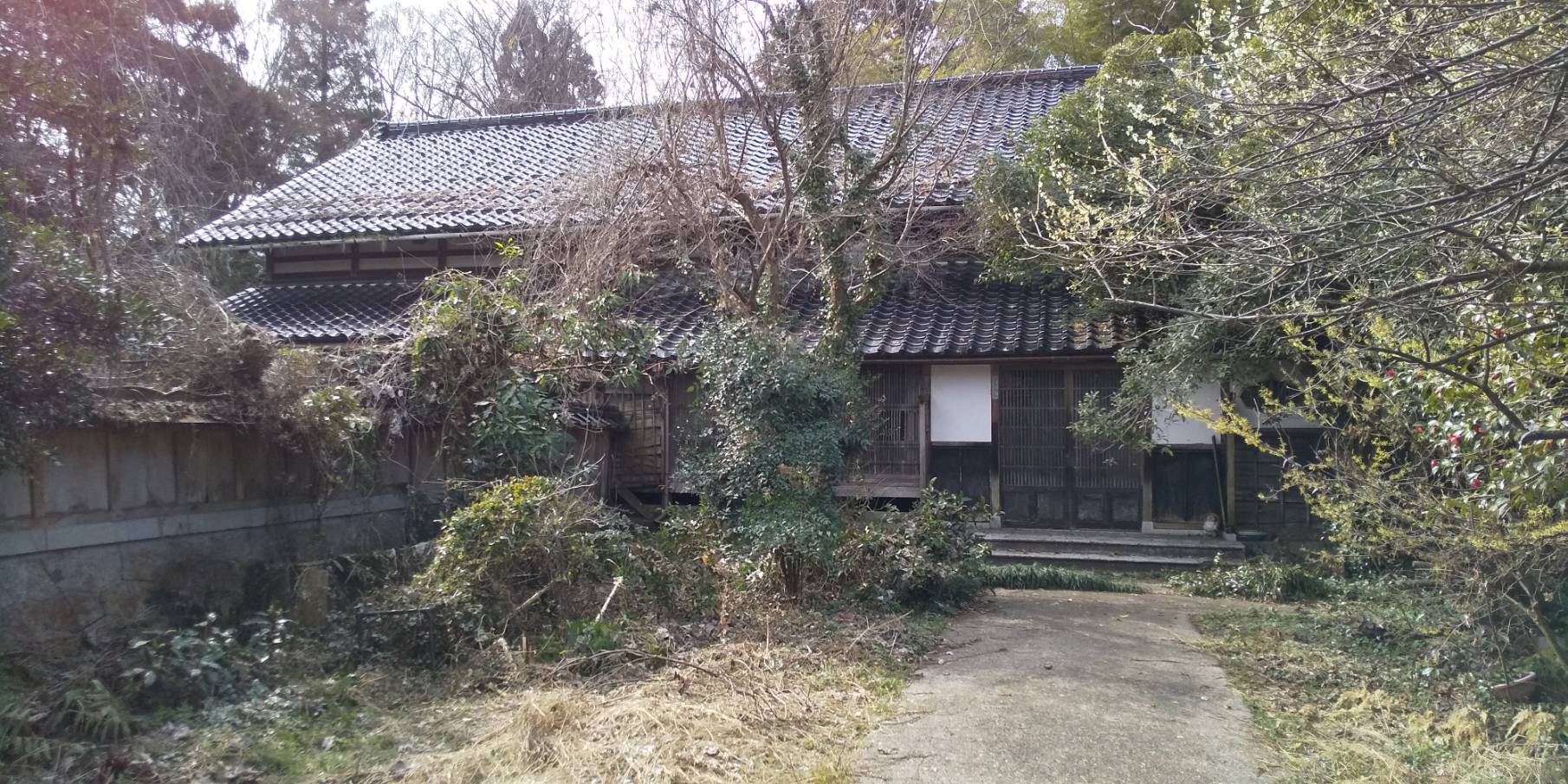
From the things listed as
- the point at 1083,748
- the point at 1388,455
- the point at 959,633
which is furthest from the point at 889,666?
the point at 1388,455

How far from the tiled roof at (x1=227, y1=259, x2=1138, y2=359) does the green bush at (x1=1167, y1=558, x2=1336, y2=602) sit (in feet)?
8.25

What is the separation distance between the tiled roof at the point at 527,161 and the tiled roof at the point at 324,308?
0.88 m

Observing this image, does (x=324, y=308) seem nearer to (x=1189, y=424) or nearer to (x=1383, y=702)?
(x=1189, y=424)

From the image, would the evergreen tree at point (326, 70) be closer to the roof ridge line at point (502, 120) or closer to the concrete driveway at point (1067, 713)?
the roof ridge line at point (502, 120)

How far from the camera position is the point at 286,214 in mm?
15148

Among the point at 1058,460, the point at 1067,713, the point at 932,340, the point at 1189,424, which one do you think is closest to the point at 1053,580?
the point at 1058,460

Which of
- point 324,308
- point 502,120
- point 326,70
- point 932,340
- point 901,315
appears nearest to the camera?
point 932,340

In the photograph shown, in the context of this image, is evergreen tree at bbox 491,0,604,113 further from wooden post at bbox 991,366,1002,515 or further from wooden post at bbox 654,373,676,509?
wooden post at bbox 991,366,1002,515

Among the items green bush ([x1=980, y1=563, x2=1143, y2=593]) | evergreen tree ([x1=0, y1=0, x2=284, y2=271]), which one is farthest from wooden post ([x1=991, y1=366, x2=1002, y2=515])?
evergreen tree ([x1=0, y1=0, x2=284, y2=271])

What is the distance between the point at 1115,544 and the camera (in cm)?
1172

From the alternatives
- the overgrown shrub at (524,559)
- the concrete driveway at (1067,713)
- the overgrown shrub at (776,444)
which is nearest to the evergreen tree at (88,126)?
the overgrown shrub at (524,559)

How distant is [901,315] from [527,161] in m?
6.62

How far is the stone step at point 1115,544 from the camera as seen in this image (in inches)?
450

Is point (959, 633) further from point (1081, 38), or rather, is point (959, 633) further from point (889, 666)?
point (1081, 38)
